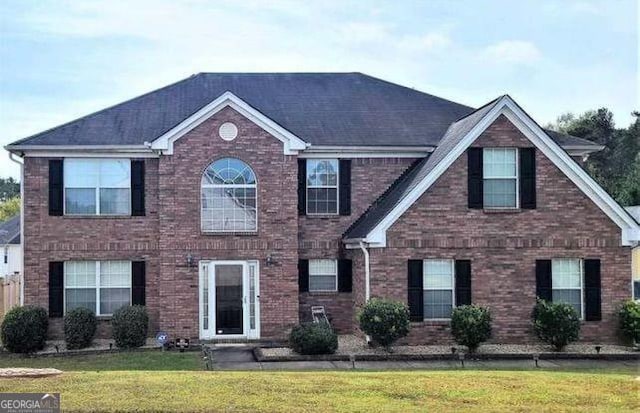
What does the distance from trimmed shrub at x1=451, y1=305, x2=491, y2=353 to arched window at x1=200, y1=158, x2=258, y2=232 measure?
6.02m

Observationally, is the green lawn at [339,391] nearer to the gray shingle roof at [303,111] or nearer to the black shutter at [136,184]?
the black shutter at [136,184]

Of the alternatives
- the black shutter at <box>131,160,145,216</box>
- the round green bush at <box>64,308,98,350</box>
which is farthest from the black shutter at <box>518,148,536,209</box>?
the round green bush at <box>64,308,98,350</box>

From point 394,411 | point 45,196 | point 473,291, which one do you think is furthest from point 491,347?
point 45,196

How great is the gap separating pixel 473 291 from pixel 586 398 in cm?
801

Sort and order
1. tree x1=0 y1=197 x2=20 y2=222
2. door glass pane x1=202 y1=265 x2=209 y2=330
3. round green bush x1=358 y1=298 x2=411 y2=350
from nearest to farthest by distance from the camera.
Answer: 1. round green bush x1=358 y1=298 x2=411 y2=350
2. door glass pane x1=202 y1=265 x2=209 y2=330
3. tree x1=0 y1=197 x2=20 y2=222

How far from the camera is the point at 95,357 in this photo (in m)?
17.5

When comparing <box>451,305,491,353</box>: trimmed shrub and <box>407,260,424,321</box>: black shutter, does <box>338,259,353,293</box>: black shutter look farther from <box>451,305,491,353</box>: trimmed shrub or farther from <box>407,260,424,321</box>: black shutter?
<box>451,305,491,353</box>: trimmed shrub

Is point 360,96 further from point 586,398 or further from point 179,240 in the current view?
point 586,398

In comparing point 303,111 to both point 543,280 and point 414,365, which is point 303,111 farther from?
point 414,365

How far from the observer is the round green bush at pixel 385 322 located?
1750 cm

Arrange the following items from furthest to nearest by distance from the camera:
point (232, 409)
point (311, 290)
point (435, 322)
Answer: point (311, 290)
point (435, 322)
point (232, 409)

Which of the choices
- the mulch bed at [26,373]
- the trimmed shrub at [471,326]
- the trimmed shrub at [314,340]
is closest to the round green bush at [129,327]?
the trimmed shrub at [314,340]

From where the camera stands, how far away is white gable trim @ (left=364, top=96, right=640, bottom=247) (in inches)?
735

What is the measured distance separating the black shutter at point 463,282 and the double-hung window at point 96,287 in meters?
9.17
